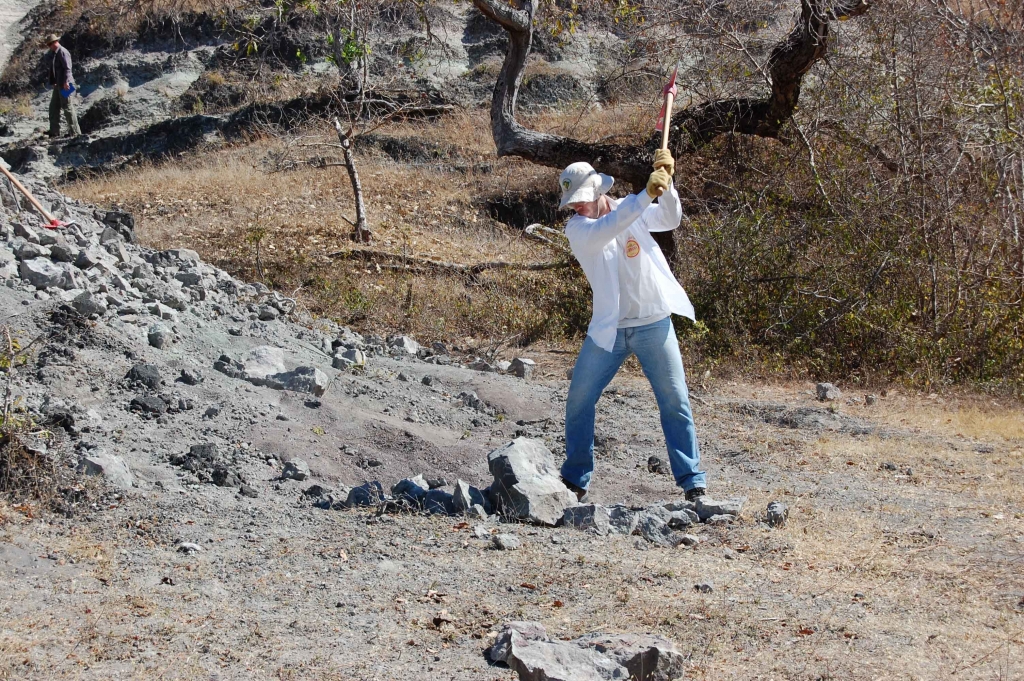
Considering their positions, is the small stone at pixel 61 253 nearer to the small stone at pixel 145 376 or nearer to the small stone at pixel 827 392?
the small stone at pixel 145 376

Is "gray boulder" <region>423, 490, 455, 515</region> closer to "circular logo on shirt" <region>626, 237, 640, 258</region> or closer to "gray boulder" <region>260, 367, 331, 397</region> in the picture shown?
"circular logo on shirt" <region>626, 237, 640, 258</region>

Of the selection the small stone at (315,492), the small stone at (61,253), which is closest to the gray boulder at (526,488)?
the small stone at (315,492)

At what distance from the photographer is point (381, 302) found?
10.5 metres

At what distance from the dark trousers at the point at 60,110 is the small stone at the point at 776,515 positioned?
17479 mm

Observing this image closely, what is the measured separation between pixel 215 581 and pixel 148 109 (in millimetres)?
18895

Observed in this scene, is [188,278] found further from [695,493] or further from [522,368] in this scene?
[695,493]

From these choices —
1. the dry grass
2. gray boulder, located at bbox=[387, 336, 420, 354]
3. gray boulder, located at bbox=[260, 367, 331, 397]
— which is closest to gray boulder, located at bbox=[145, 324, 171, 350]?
gray boulder, located at bbox=[260, 367, 331, 397]

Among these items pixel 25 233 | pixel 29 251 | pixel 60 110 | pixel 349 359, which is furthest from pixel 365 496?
pixel 60 110

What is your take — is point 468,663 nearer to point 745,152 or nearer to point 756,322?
point 756,322

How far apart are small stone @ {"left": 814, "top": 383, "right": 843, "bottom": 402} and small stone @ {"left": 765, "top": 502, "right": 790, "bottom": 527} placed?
3.31m

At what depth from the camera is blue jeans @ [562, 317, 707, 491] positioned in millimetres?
4863

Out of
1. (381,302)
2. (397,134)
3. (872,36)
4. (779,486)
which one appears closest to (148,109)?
(397,134)

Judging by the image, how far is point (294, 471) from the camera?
5195 mm

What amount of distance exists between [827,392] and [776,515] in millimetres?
3431
